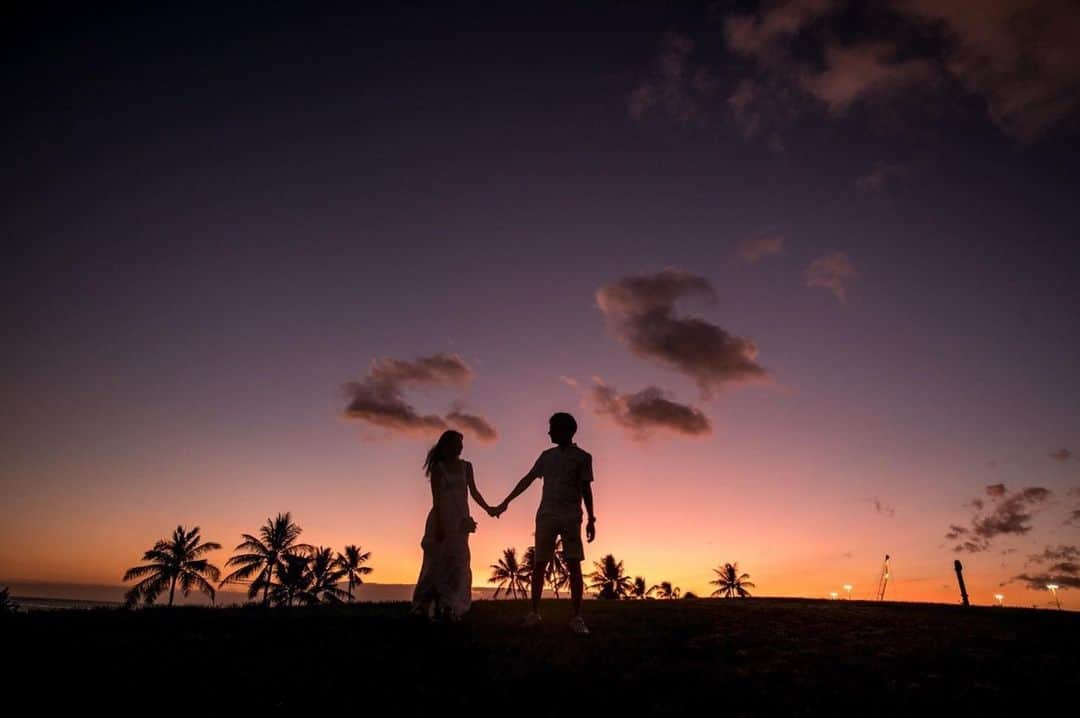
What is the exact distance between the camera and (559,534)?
7.87 meters

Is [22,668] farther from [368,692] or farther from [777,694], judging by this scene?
[777,694]

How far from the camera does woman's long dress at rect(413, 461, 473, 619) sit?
8508 millimetres

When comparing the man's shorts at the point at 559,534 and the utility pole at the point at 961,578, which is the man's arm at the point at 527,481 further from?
the utility pole at the point at 961,578

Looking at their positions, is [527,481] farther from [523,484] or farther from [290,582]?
[290,582]

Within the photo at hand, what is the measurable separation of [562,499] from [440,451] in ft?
→ 7.17

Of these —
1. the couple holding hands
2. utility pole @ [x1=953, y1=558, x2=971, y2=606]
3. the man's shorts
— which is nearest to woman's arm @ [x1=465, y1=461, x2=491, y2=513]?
the couple holding hands

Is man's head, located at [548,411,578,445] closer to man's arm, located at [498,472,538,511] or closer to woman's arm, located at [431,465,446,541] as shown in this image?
man's arm, located at [498,472,538,511]

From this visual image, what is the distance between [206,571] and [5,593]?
3288 centimetres

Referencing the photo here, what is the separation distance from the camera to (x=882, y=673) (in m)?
5.38

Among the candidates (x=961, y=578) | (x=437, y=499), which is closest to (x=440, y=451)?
(x=437, y=499)

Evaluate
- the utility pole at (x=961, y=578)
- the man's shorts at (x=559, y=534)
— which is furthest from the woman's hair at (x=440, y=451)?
the utility pole at (x=961, y=578)

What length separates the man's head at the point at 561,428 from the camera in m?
8.07

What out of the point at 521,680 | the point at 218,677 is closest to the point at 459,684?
the point at 521,680

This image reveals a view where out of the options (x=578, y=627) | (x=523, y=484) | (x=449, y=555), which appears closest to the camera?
(x=578, y=627)
